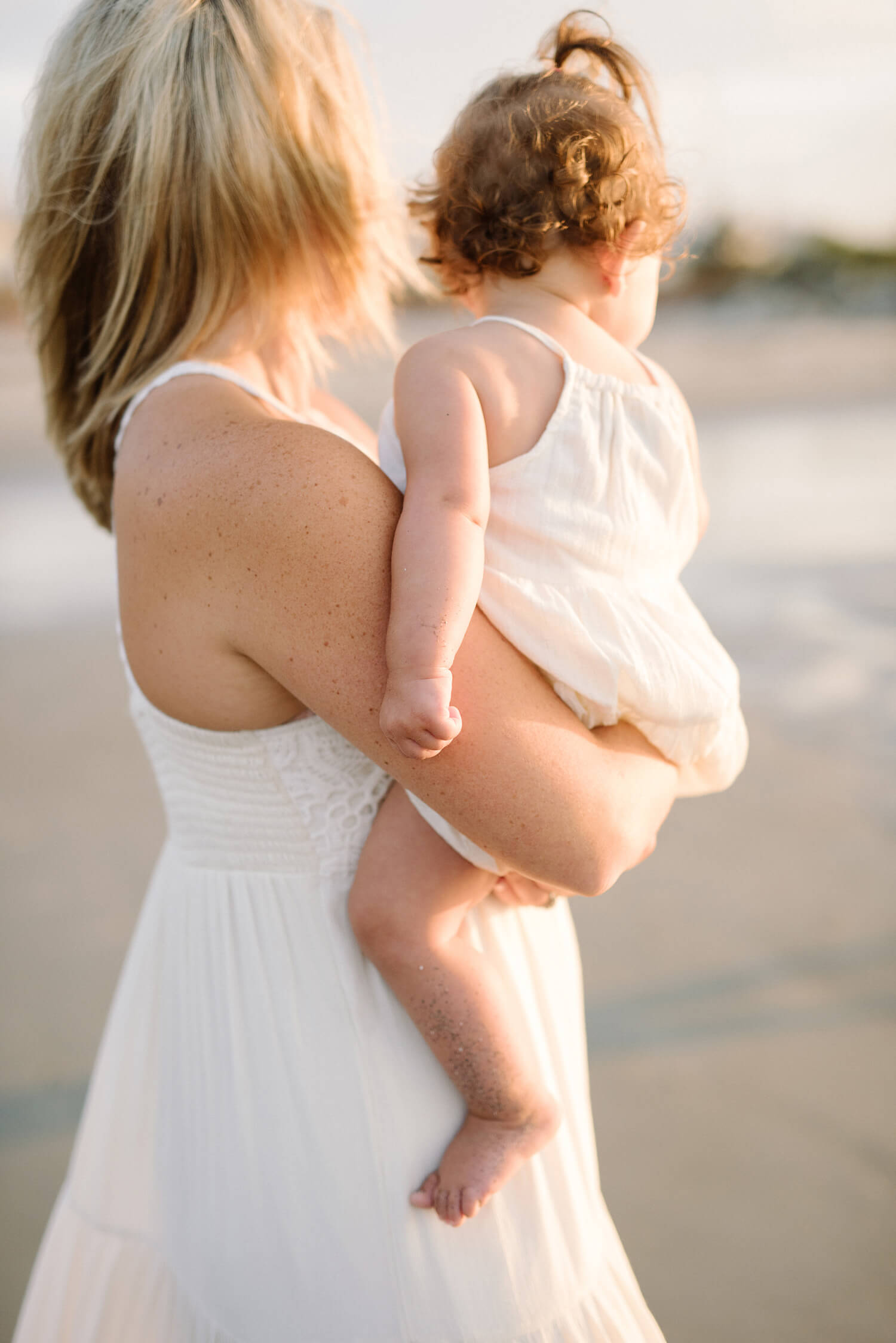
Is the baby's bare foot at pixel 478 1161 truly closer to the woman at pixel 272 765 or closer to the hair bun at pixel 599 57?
the woman at pixel 272 765

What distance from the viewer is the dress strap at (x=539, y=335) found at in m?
1.04

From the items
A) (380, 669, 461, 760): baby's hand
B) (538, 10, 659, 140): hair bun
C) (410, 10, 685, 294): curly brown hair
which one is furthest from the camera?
(538, 10, 659, 140): hair bun

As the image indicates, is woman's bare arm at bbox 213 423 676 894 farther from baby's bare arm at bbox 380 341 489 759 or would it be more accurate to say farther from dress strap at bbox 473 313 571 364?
dress strap at bbox 473 313 571 364

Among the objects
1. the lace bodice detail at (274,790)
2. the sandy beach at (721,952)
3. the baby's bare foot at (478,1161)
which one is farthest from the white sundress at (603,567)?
the sandy beach at (721,952)

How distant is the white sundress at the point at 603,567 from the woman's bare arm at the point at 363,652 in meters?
0.05

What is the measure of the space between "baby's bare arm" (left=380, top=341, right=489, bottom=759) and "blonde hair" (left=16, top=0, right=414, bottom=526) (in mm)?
245

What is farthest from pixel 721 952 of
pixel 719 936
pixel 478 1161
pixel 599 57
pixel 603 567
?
pixel 599 57

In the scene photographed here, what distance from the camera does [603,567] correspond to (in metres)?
1.04

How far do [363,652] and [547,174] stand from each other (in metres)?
0.53

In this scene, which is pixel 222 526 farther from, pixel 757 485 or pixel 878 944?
pixel 757 485

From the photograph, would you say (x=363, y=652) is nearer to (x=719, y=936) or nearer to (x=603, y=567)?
(x=603, y=567)

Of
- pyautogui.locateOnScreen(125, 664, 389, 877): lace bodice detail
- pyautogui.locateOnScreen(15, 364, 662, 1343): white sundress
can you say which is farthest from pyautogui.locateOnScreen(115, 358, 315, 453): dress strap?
pyautogui.locateOnScreen(125, 664, 389, 877): lace bodice detail

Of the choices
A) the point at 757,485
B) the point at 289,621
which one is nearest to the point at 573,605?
the point at 289,621

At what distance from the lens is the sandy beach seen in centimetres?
218
